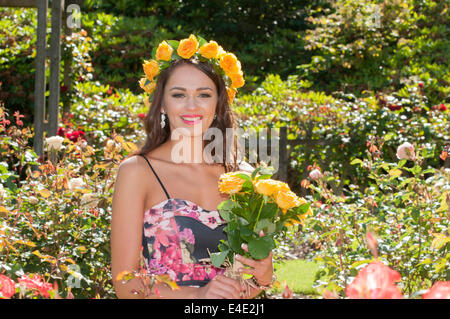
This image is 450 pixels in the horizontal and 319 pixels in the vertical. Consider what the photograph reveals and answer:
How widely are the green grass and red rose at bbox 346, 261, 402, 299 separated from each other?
11.1 ft

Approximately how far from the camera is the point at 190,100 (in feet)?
7.06

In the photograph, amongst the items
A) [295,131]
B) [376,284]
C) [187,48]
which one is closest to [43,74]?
[295,131]

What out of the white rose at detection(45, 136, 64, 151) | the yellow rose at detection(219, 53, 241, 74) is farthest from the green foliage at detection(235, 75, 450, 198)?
the yellow rose at detection(219, 53, 241, 74)

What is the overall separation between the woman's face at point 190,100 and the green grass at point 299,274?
6.96 feet

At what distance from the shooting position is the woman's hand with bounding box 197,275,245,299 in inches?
57.8

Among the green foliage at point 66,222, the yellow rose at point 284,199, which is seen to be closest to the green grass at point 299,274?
the green foliage at point 66,222

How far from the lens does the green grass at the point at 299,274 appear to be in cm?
Answer: 412

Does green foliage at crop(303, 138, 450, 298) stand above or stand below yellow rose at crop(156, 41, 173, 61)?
below

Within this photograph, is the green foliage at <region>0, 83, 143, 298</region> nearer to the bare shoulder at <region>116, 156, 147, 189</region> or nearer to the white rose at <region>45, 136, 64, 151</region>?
the white rose at <region>45, 136, 64, 151</region>

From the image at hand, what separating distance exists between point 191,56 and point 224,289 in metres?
1.10

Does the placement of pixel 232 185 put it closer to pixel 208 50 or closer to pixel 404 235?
pixel 208 50

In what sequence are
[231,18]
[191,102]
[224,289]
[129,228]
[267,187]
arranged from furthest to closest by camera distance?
[231,18] < [191,102] < [129,228] < [224,289] < [267,187]
